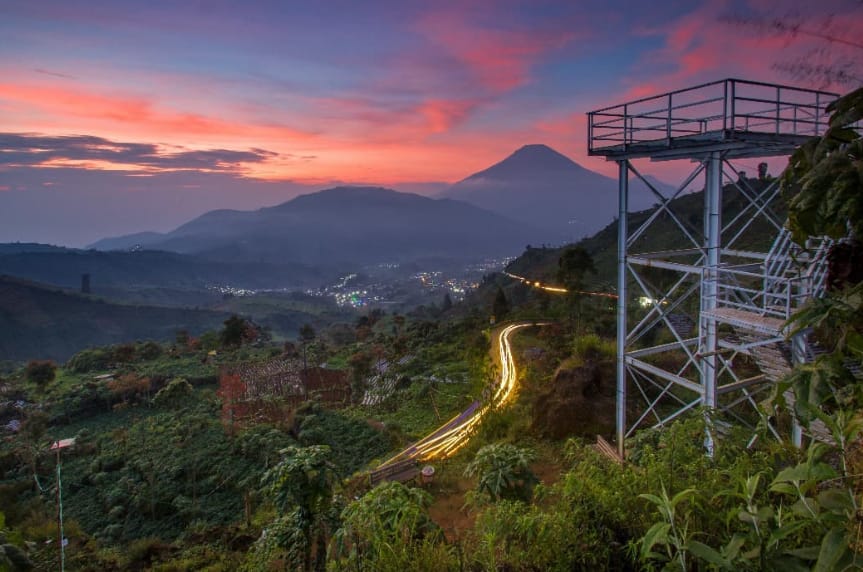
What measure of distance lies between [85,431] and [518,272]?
63387 millimetres

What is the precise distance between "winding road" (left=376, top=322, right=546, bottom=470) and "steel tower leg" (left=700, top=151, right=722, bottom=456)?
8330mm

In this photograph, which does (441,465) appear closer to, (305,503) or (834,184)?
(305,503)

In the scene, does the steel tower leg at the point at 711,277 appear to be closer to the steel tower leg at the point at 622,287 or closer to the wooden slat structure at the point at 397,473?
the steel tower leg at the point at 622,287

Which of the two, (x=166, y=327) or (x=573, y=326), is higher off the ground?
(x=573, y=326)

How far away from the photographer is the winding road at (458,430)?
15.7m

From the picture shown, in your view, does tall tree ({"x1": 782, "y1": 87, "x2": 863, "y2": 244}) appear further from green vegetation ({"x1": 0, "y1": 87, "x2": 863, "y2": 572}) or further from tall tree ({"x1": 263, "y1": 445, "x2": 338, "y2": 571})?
tall tree ({"x1": 263, "y1": 445, "x2": 338, "y2": 571})

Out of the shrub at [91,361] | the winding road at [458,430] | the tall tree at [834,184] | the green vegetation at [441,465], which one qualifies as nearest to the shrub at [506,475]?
the green vegetation at [441,465]

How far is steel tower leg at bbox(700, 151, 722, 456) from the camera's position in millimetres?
8344

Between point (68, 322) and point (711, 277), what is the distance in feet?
385

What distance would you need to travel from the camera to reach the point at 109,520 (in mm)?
15648

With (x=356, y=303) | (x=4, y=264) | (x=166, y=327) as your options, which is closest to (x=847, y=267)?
(x=166, y=327)

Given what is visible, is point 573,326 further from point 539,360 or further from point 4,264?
point 4,264

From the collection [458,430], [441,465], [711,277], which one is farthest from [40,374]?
[711,277]

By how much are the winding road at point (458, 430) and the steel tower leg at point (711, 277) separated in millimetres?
8330
